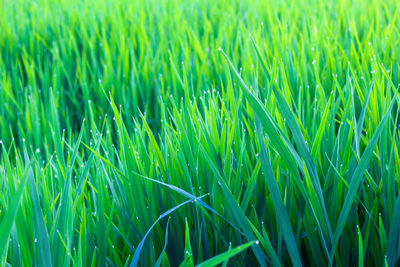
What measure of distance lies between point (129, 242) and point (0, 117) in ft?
3.06

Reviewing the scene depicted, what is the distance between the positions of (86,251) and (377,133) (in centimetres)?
46

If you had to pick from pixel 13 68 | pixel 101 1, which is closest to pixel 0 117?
pixel 13 68

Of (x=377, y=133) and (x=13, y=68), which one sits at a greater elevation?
(x=377, y=133)

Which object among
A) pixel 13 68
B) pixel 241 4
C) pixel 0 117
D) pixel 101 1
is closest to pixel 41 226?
pixel 0 117

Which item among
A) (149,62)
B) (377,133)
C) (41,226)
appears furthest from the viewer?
(149,62)

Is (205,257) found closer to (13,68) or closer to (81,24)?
(13,68)

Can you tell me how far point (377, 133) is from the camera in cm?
68

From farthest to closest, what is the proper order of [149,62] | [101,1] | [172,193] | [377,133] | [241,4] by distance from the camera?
[101,1] → [241,4] → [149,62] → [172,193] → [377,133]

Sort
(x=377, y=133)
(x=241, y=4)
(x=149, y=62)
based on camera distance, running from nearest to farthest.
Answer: (x=377, y=133), (x=149, y=62), (x=241, y=4)

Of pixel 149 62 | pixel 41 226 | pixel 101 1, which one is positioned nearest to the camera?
pixel 41 226

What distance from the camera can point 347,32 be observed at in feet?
5.74

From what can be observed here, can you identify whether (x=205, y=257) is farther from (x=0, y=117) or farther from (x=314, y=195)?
(x=0, y=117)

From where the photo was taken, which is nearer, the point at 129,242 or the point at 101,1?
the point at 129,242

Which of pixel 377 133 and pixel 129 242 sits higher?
pixel 377 133
